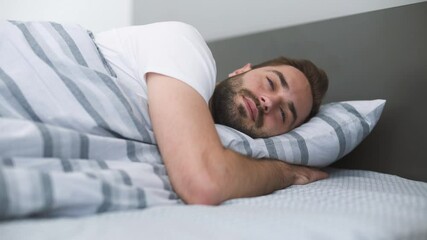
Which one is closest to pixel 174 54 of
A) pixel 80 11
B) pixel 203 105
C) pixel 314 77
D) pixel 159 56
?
pixel 159 56

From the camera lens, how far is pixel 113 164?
0.67 m

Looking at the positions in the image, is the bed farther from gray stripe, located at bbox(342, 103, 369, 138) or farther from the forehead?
the forehead

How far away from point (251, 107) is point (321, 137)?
0.18m

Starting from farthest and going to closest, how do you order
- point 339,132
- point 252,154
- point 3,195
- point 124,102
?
point 339,132 < point 252,154 < point 124,102 < point 3,195

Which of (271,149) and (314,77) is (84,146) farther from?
(314,77)

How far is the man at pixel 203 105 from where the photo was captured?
68 cm

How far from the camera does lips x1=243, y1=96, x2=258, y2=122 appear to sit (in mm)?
995

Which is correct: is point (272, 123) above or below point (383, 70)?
A: below

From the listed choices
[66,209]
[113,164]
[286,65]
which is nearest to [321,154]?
[286,65]

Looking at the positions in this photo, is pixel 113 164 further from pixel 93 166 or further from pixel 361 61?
pixel 361 61

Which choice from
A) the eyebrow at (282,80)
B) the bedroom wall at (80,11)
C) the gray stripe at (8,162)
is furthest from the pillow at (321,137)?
the bedroom wall at (80,11)

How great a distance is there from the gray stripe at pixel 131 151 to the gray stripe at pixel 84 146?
0.28 ft

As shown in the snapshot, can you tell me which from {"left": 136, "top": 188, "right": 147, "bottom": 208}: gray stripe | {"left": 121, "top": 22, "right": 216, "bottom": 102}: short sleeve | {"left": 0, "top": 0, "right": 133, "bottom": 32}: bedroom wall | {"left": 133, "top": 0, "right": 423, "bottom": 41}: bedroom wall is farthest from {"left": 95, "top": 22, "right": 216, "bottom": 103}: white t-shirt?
{"left": 0, "top": 0, "right": 133, "bottom": 32}: bedroom wall

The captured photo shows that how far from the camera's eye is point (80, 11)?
1841 mm
